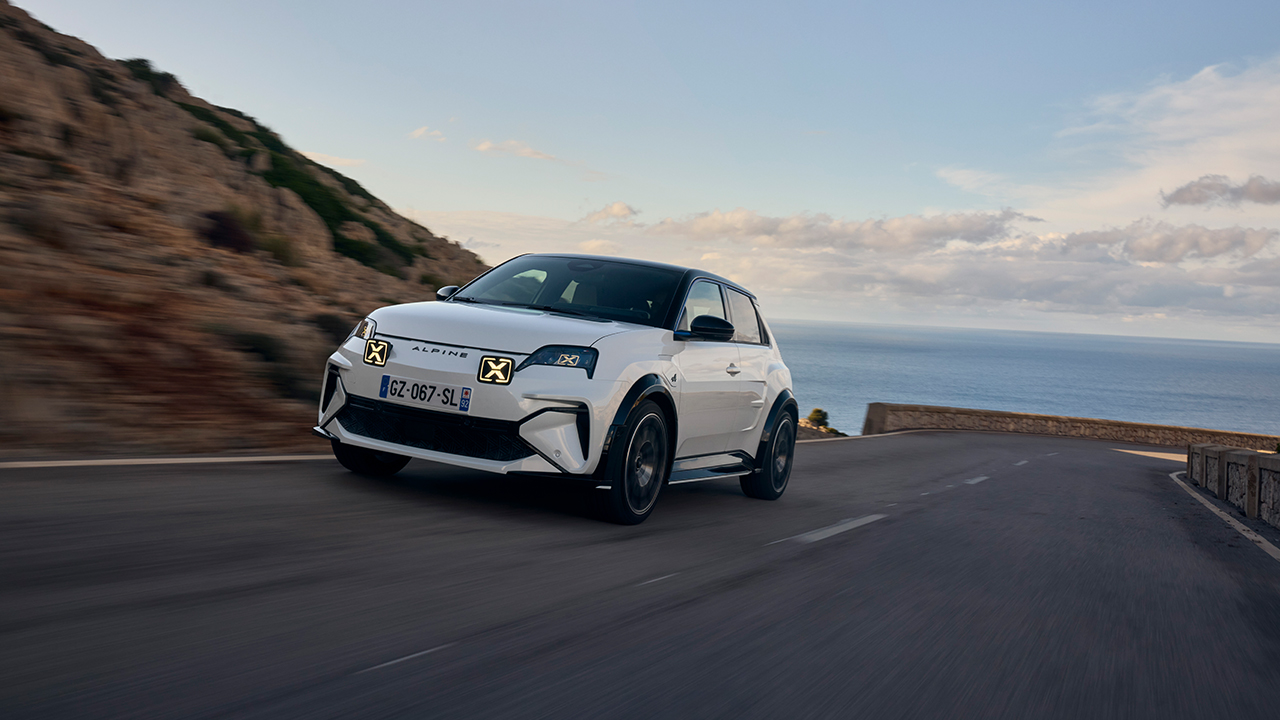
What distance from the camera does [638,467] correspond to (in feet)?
19.6

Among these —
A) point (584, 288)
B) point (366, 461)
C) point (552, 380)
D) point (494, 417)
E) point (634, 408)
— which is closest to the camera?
point (494, 417)

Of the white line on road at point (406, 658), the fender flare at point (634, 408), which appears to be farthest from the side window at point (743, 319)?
the white line on road at point (406, 658)

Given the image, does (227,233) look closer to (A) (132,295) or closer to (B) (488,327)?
(A) (132,295)

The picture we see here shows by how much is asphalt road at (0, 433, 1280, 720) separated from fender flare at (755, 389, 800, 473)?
2.33 feet

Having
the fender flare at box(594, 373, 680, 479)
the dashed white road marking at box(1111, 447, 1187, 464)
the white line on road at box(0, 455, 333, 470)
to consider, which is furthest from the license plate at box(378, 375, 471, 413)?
the dashed white road marking at box(1111, 447, 1187, 464)

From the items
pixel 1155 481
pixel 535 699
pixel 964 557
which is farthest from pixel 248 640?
pixel 1155 481

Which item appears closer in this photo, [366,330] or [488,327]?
[488,327]

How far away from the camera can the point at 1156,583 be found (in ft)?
19.7

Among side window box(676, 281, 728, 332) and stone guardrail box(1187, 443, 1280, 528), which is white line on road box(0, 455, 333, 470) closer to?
side window box(676, 281, 728, 332)

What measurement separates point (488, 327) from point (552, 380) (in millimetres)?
532

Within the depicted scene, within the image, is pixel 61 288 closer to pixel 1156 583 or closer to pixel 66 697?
pixel 66 697

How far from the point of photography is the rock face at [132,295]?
24.5 ft

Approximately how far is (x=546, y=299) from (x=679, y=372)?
3.52 ft

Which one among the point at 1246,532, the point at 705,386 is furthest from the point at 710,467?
the point at 1246,532
